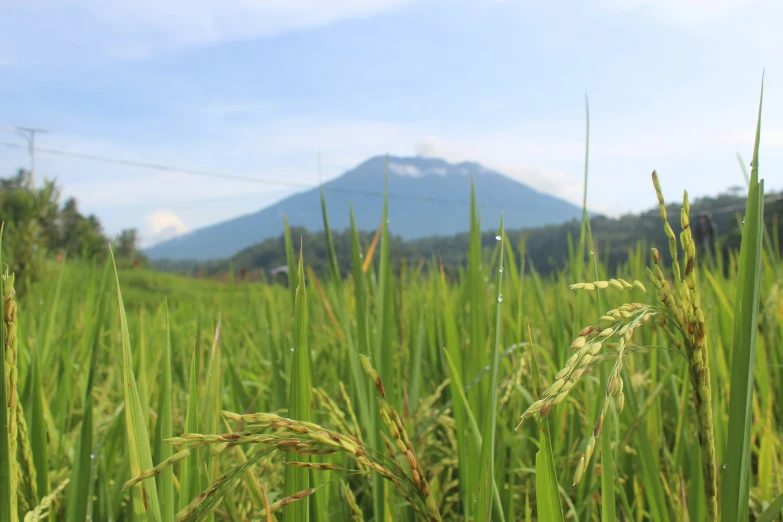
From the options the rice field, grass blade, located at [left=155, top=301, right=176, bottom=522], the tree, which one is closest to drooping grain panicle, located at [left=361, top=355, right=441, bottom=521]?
the rice field

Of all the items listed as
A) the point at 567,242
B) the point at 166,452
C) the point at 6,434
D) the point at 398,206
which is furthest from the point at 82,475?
the point at 398,206

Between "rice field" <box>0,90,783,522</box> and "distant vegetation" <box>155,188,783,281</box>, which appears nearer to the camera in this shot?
"rice field" <box>0,90,783,522</box>

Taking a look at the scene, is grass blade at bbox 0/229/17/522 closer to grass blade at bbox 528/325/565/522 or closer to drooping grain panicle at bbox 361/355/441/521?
drooping grain panicle at bbox 361/355/441/521

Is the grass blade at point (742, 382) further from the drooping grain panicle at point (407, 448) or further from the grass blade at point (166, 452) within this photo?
the grass blade at point (166, 452)

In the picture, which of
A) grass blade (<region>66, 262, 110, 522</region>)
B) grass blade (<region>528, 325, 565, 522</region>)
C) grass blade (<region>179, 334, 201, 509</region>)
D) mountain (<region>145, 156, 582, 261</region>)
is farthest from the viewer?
mountain (<region>145, 156, 582, 261</region>)

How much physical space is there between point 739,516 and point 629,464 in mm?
682

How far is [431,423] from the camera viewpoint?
1.08 m

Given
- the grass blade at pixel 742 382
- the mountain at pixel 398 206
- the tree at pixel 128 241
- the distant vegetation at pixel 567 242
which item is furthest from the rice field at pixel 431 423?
the mountain at pixel 398 206

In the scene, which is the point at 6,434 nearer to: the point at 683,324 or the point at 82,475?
the point at 82,475

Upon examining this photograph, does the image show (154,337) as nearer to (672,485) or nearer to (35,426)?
(35,426)

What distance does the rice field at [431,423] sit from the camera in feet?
1.37

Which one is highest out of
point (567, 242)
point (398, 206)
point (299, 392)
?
point (398, 206)

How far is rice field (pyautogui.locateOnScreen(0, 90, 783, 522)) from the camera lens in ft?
1.37

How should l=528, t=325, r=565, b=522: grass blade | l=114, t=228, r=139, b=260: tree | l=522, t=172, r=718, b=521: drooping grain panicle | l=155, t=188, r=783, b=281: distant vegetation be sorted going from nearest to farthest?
1. l=522, t=172, r=718, b=521: drooping grain panicle
2. l=528, t=325, r=565, b=522: grass blade
3. l=155, t=188, r=783, b=281: distant vegetation
4. l=114, t=228, r=139, b=260: tree
